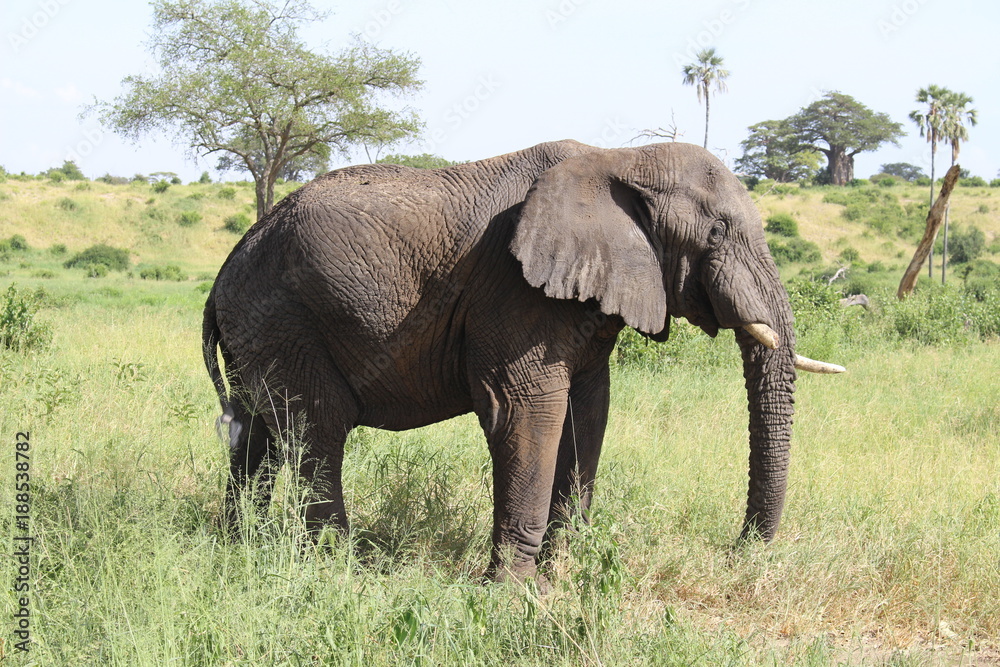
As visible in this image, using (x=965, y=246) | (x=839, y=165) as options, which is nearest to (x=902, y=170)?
(x=839, y=165)

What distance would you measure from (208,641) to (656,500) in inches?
108

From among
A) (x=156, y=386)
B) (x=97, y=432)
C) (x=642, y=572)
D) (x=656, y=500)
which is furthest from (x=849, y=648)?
(x=156, y=386)

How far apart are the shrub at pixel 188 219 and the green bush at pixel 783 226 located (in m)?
22.0

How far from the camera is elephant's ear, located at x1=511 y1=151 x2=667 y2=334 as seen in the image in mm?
4203

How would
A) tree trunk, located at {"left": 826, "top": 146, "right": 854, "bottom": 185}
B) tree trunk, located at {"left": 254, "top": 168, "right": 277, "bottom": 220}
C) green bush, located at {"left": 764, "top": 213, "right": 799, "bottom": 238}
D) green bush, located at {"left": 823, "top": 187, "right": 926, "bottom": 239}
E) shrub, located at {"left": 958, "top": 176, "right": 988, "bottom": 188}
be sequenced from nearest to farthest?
tree trunk, located at {"left": 254, "top": 168, "right": 277, "bottom": 220} → green bush, located at {"left": 764, "top": 213, "right": 799, "bottom": 238} → green bush, located at {"left": 823, "top": 187, "right": 926, "bottom": 239} → shrub, located at {"left": 958, "top": 176, "right": 988, "bottom": 188} → tree trunk, located at {"left": 826, "top": 146, "right": 854, "bottom": 185}

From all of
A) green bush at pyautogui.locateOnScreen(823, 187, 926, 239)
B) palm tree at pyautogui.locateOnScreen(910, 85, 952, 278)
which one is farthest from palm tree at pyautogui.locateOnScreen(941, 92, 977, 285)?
green bush at pyautogui.locateOnScreen(823, 187, 926, 239)

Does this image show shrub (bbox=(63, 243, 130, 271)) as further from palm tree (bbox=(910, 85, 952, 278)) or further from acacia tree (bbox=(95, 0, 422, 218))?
palm tree (bbox=(910, 85, 952, 278))

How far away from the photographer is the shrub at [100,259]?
27.3m

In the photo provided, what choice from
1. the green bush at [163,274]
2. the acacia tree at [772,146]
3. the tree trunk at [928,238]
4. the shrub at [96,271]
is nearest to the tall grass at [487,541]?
the tree trunk at [928,238]

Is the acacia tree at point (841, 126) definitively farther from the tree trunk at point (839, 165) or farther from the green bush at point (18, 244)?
the green bush at point (18, 244)

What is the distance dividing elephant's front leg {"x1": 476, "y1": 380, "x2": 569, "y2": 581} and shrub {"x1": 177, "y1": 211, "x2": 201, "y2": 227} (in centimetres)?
3319

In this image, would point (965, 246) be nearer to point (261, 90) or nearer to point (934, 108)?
point (934, 108)

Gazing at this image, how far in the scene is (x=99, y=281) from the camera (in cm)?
2342

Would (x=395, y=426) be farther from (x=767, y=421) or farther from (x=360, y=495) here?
(x=767, y=421)
